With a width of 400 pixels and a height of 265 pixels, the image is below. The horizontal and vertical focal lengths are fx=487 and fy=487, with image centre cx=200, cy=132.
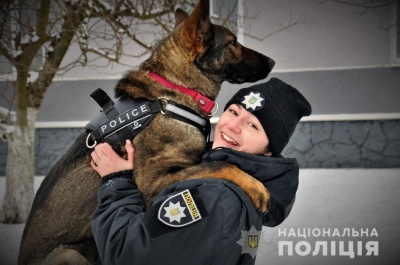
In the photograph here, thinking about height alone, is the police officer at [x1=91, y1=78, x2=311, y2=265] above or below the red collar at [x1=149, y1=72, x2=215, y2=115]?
below

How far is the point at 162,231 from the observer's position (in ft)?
4.05

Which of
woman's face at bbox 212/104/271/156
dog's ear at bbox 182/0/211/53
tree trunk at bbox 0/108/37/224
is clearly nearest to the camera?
woman's face at bbox 212/104/271/156

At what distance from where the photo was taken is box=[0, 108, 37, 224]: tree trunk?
4.77 metres

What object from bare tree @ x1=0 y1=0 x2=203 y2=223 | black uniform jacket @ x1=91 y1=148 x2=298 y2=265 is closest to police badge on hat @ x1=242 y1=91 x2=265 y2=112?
black uniform jacket @ x1=91 y1=148 x2=298 y2=265

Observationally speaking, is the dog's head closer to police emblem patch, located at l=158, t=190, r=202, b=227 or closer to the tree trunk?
police emblem patch, located at l=158, t=190, r=202, b=227

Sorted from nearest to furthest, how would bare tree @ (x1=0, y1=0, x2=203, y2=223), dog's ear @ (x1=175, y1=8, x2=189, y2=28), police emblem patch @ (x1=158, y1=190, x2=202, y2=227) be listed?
police emblem patch @ (x1=158, y1=190, x2=202, y2=227) < dog's ear @ (x1=175, y1=8, x2=189, y2=28) < bare tree @ (x1=0, y1=0, x2=203, y2=223)

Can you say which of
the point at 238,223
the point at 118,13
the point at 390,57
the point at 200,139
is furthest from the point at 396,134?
the point at 238,223

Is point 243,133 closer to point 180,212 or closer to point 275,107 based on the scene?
point 275,107

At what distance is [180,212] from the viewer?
1.24m

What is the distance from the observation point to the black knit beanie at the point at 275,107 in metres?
1.49

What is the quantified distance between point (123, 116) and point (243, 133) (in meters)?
0.45

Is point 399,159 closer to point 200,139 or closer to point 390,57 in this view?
point 390,57

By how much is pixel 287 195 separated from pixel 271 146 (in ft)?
0.53

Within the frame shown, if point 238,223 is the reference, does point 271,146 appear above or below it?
above
